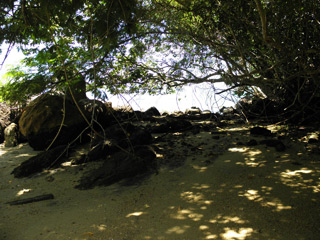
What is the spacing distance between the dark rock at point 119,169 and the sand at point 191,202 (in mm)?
246

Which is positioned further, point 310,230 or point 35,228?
point 35,228

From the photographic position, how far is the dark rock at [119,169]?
5.77m

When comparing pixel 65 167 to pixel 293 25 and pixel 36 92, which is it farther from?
pixel 293 25

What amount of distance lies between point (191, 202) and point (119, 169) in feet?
7.08

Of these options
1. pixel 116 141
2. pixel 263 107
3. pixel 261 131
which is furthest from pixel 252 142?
pixel 116 141

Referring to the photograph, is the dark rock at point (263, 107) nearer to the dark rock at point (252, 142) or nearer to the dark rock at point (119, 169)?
the dark rock at point (252, 142)

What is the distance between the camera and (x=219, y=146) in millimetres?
7082

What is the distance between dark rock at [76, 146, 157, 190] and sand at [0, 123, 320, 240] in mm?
246

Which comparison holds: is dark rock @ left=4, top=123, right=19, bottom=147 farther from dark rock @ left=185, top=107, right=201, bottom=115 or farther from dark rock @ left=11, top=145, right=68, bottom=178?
dark rock @ left=185, top=107, right=201, bottom=115

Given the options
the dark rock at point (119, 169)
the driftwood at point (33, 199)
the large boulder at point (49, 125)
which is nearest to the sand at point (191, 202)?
the driftwood at point (33, 199)

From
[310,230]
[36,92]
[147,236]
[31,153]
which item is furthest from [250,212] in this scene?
[31,153]

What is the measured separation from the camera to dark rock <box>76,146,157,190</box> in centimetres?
577

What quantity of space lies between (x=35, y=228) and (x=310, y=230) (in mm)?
3910

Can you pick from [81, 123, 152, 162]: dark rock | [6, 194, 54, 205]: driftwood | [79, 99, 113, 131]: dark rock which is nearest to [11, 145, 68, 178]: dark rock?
[81, 123, 152, 162]: dark rock
